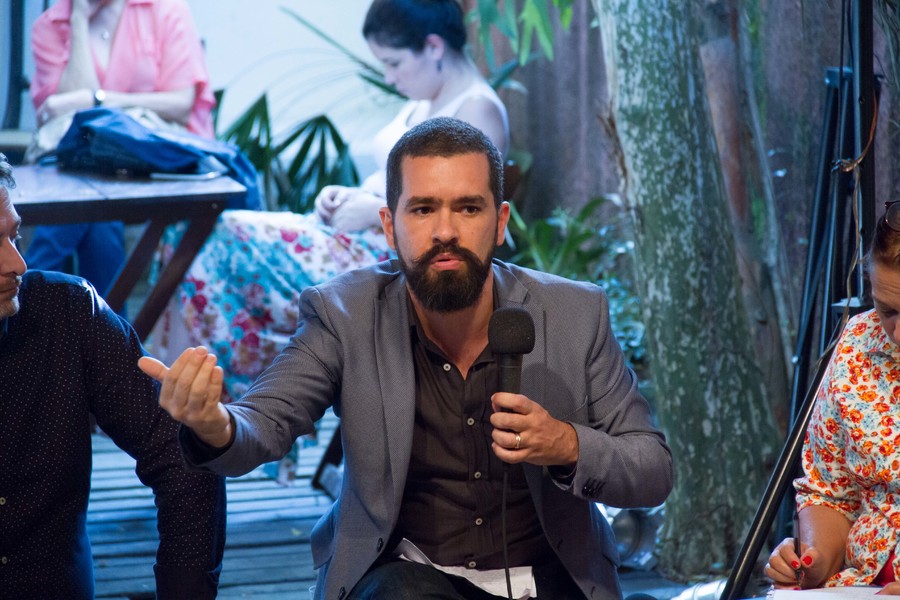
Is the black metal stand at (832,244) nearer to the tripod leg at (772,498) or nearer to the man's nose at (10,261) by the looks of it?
the tripod leg at (772,498)

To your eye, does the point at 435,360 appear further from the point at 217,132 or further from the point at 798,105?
the point at 217,132

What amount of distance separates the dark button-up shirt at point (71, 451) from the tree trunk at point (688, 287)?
176cm

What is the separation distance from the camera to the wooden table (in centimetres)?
365

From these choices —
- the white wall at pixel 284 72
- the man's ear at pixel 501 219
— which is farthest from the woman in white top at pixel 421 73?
the white wall at pixel 284 72

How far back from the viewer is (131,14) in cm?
498

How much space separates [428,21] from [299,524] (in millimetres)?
1938

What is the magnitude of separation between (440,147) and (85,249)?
333cm

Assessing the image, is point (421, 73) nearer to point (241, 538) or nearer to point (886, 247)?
point (241, 538)

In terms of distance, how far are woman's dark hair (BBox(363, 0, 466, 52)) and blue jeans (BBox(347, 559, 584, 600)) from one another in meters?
2.64

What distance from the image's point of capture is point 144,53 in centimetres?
495

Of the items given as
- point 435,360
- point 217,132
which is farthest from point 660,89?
point 217,132

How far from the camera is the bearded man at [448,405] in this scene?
86.1 inches

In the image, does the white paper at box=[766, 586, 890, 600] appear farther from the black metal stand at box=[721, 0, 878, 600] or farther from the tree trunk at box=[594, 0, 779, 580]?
the tree trunk at box=[594, 0, 779, 580]

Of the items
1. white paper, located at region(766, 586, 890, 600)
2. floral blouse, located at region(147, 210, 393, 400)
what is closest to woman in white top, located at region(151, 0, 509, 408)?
floral blouse, located at region(147, 210, 393, 400)
